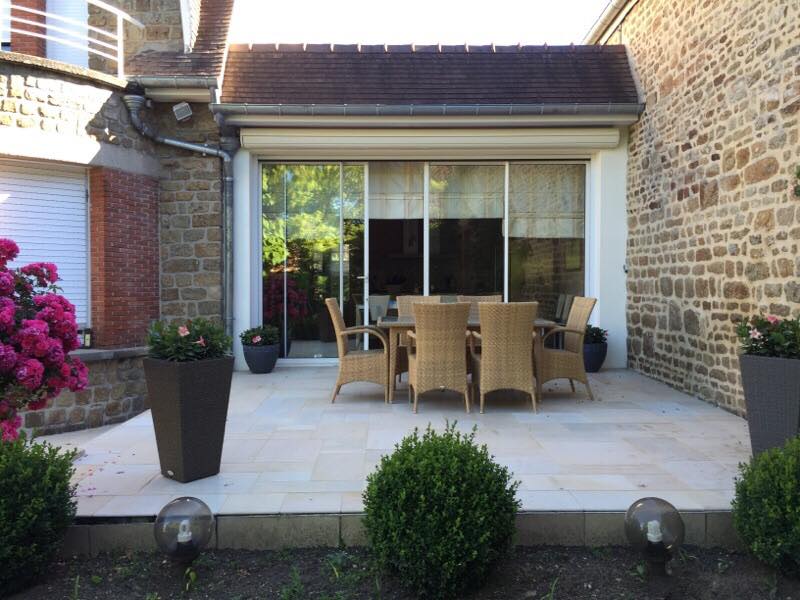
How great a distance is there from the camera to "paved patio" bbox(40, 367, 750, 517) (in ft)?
9.97

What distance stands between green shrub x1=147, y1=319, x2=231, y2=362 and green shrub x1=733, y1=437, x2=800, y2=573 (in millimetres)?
2785

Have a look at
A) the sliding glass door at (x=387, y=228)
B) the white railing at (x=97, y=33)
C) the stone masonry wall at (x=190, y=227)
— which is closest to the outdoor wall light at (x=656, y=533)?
the sliding glass door at (x=387, y=228)

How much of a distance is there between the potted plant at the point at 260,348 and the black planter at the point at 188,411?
3.59 metres

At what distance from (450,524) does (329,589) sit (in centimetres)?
62

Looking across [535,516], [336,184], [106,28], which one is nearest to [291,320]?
[336,184]

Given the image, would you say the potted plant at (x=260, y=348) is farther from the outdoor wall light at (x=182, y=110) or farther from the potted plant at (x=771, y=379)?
the potted plant at (x=771, y=379)

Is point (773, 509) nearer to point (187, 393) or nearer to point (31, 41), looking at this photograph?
point (187, 393)

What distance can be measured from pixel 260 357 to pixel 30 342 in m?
4.06

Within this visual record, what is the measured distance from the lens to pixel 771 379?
3.21 metres

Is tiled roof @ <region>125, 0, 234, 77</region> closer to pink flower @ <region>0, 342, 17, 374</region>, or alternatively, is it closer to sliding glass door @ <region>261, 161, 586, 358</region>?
sliding glass door @ <region>261, 161, 586, 358</region>

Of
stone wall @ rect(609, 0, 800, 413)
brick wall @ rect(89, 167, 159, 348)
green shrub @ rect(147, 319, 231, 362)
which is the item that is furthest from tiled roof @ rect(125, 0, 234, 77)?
stone wall @ rect(609, 0, 800, 413)

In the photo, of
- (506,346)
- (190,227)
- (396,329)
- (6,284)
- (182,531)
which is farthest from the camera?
(190,227)

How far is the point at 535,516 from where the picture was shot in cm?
282

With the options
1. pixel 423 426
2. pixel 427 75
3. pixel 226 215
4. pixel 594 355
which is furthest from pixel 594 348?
pixel 226 215
